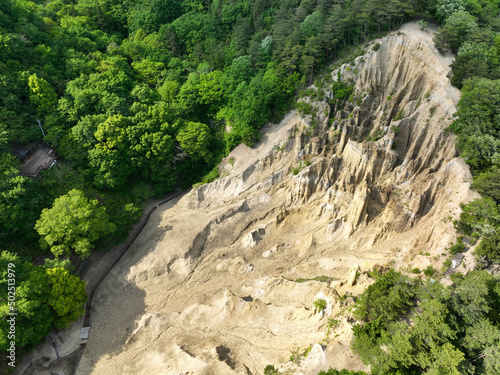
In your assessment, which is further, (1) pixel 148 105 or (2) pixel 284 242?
(1) pixel 148 105

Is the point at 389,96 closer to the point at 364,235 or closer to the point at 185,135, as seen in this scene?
the point at 364,235

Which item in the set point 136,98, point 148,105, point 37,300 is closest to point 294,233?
point 37,300

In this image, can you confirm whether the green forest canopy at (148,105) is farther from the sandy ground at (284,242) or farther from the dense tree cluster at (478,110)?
the sandy ground at (284,242)

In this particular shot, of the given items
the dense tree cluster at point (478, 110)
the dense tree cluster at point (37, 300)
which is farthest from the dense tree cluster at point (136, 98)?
the dense tree cluster at point (37, 300)

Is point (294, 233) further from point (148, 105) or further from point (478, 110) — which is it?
point (148, 105)

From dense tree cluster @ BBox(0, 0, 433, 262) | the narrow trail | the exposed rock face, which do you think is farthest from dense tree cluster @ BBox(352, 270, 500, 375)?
dense tree cluster @ BBox(0, 0, 433, 262)
